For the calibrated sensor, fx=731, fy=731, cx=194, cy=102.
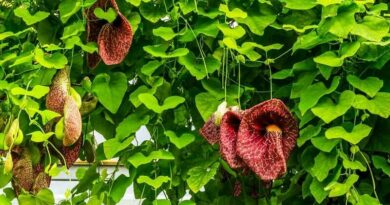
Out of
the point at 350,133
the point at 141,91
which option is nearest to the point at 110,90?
the point at 141,91

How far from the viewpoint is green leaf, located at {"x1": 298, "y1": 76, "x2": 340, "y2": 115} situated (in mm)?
1001

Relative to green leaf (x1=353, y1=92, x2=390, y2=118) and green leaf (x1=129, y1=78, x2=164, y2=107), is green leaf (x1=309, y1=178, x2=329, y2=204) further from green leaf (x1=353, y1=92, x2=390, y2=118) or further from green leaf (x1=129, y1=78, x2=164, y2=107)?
green leaf (x1=129, y1=78, x2=164, y2=107)

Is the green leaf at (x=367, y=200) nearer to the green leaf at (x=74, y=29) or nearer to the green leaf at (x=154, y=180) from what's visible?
the green leaf at (x=154, y=180)

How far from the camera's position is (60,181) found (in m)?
3.90

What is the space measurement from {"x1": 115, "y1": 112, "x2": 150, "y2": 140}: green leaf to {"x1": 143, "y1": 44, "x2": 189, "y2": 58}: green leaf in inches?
3.8

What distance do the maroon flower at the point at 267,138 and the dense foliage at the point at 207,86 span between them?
0.03m

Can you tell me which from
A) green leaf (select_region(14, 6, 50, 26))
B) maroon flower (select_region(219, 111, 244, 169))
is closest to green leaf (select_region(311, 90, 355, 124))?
maroon flower (select_region(219, 111, 244, 169))

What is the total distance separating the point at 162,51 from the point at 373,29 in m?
0.31

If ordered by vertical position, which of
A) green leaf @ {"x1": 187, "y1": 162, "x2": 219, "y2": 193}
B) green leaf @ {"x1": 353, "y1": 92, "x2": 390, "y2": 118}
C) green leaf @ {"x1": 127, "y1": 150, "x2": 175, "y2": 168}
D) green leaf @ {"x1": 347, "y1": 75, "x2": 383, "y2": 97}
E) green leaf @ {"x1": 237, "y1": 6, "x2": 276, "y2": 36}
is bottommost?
green leaf @ {"x1": 187, "y1": 162, "x2": 219, "y2": 193}

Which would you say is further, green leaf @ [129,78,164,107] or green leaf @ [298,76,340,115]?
green leaf @ [129,78,164,107]

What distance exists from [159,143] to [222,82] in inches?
5.6

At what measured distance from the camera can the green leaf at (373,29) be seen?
0.96 metres

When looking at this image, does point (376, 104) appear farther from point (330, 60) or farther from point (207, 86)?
point (207, 86)

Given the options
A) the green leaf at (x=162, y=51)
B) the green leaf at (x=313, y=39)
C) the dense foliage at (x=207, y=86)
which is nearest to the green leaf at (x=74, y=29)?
the dense foliage at (x=207, y=86)
